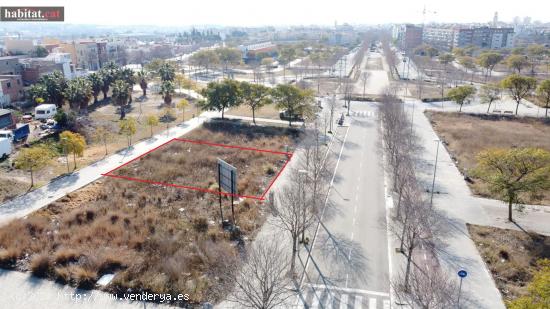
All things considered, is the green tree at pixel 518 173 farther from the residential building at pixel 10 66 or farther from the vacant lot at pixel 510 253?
the residential building at pixel 10 66

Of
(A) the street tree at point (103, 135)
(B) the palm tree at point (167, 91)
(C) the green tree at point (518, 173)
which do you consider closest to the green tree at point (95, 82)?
(B) the palm tree at point (167, 91)

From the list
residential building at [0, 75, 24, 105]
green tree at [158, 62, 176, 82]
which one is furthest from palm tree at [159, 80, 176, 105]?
residential building at [0, 75, 24, 105]

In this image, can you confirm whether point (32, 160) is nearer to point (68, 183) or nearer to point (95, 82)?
point (68, 183)

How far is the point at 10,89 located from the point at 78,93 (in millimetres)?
12781

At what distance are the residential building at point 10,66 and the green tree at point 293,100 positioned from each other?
43.0 metres

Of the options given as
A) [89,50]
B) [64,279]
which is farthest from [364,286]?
[89,50]

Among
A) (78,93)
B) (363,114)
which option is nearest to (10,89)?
(78,93)

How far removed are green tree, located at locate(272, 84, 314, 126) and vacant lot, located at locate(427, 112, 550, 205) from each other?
15.7 m

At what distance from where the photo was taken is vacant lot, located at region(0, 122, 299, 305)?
59.5ft

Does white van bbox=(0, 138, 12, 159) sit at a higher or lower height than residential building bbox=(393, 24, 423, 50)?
lower

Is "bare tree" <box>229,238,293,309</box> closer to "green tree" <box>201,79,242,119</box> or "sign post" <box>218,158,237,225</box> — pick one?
"sign post" <box>218,158,237,225</box>

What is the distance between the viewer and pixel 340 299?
56.9 feet

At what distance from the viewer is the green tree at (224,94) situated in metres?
46.6

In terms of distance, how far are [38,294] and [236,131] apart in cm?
2860
